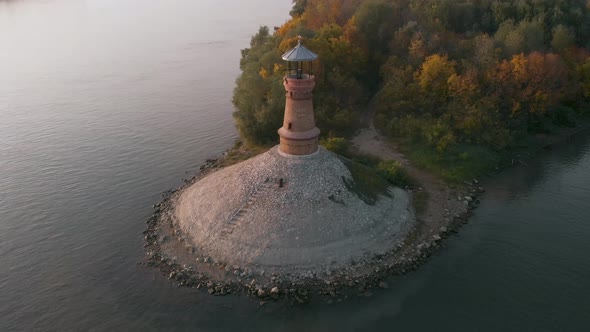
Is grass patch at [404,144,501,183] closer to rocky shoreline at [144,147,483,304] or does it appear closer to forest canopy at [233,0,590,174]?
forest canopy at [233,0,590,174]

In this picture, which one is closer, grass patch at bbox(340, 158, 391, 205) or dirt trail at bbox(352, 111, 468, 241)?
grass patch at bbox(340, 158, 391, 205)

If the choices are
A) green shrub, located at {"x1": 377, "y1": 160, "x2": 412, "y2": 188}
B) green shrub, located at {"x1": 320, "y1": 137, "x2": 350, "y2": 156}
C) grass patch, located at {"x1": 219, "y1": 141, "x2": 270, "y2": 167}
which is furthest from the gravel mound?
grass patch, located at {"x1": 219, "y1": 141, "x2": 270, "y2": 167}

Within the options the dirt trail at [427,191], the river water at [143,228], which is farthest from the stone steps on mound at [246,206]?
the dirt trail at [427,191]

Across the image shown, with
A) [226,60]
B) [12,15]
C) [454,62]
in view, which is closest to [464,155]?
[454,62]

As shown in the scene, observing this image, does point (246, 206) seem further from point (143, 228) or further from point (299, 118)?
point (143, 228)

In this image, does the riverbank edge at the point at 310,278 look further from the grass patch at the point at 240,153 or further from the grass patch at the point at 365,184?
the grass patch at the point at 240,153

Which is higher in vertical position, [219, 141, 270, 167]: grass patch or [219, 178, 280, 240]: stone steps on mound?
[219, 178, 280, 240]: stone steps on mound

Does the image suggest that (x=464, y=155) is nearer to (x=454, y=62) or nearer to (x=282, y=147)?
(x=454, y=62)

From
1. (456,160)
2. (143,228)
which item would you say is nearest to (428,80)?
(456,160)
